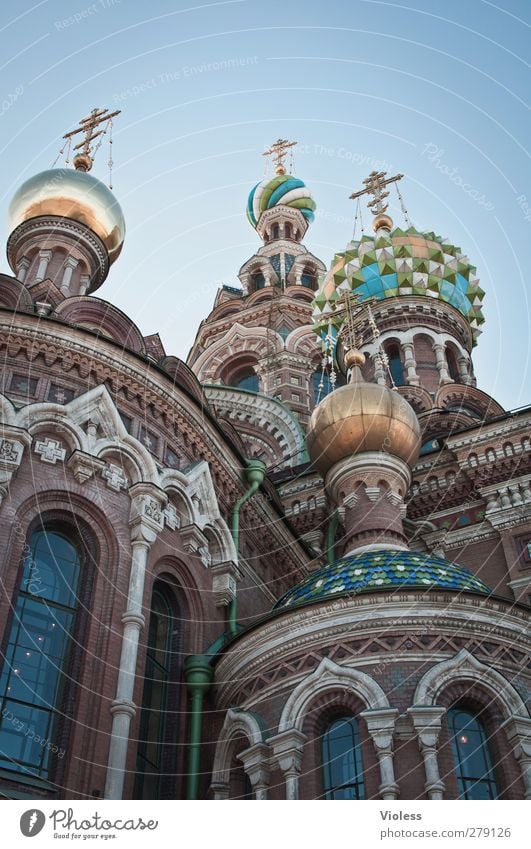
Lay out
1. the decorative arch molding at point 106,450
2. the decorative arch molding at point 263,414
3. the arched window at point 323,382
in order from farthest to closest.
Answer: the arched window at point 323,382 < the decorative arch molding at point 263,414 < the decorative arch molding at point 106,450

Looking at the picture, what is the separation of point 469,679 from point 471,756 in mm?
652

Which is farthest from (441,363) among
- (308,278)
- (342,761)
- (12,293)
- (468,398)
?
(342,761)

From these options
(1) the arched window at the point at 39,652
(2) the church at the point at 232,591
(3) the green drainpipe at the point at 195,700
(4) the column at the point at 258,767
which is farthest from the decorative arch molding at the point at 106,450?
(4) the column at the point at 258,767

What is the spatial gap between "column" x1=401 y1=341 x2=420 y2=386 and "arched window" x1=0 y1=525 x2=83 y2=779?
492 inches

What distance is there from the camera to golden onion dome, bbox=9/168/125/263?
16734 millimetres

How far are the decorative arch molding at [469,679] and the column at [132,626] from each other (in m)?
2.52

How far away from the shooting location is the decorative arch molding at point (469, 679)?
8641 millimetres

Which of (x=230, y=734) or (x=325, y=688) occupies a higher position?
(x=325, y=688)

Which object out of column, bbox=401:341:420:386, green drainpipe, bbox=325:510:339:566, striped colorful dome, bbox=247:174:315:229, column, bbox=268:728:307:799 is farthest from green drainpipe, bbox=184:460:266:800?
striped colorful dome, bbox=247:174:315:229

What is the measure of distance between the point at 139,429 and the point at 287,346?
50.7 feet

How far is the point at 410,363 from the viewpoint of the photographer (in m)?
21.6

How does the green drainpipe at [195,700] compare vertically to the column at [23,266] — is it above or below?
below

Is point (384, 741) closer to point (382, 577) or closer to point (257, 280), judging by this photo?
point (382, 577)

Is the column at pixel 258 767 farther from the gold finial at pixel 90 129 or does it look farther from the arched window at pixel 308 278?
the arched window at pixel 308 278
